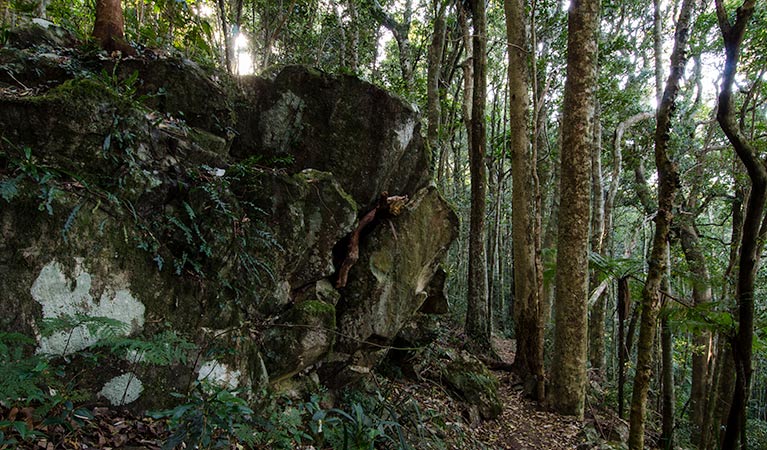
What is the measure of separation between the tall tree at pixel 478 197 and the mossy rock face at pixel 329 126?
11.8 feet

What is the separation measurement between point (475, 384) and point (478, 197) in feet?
14.1

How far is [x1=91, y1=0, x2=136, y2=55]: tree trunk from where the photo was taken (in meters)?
4.42

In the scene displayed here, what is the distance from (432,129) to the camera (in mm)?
9398

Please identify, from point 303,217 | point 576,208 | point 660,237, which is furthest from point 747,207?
point 303,217

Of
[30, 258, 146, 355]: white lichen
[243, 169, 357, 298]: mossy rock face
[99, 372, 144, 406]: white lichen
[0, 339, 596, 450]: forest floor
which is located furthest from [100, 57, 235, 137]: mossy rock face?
Result: [0, 339, 596, 450]: forest floor

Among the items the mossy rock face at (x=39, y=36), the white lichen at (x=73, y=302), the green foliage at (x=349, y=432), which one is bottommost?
the green foliage at (x=349, y=432)

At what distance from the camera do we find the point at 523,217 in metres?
7.56

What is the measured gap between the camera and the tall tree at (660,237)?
3.96m

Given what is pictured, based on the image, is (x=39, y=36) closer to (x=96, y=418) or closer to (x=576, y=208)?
(x=96, y=418)

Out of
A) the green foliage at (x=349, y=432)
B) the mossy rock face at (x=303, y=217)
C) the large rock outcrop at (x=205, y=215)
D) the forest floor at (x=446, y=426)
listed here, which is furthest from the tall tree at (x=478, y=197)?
the green foliage at (x=349, y=432)

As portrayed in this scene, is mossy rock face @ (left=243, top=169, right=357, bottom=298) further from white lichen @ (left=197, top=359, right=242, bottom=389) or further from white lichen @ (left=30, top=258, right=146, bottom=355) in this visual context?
white lichen @ (left=30, top=258, right=146, bottom=355)

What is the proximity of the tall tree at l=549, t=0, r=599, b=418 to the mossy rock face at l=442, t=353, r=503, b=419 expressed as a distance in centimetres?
108

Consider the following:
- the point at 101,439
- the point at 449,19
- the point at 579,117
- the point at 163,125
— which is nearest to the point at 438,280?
the point at 579,117

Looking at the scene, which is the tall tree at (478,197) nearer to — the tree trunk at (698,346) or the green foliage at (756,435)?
the tree trunk at (698,346)
